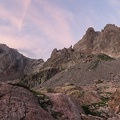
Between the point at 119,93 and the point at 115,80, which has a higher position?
the point at 115,80

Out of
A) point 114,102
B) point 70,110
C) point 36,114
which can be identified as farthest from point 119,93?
point 36,114

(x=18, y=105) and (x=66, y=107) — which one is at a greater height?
(x=18, y=105)

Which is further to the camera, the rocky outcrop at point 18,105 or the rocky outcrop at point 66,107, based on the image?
the rocky outcrop at point 66,107

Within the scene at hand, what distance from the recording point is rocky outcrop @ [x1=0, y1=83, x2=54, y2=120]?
679 inches

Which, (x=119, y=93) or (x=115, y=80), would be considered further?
(x=115, y=80)

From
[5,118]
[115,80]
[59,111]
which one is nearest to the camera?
[5,118]

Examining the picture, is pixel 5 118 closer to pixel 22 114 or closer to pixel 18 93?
pixel 22 114

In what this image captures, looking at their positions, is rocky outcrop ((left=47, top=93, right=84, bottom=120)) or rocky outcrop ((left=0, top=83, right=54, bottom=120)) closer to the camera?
rocky outcrop ((left=0, top=83, right=54, bottom=120))

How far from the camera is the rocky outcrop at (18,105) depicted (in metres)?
17.2

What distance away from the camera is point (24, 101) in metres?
18.4

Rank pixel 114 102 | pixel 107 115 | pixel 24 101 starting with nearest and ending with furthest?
pixel 24 101 → pixel 107 115 → pixel 114 102

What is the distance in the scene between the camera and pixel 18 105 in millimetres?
17812

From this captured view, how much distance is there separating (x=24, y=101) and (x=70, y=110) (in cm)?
367

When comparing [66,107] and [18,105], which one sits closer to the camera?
[18,105]
